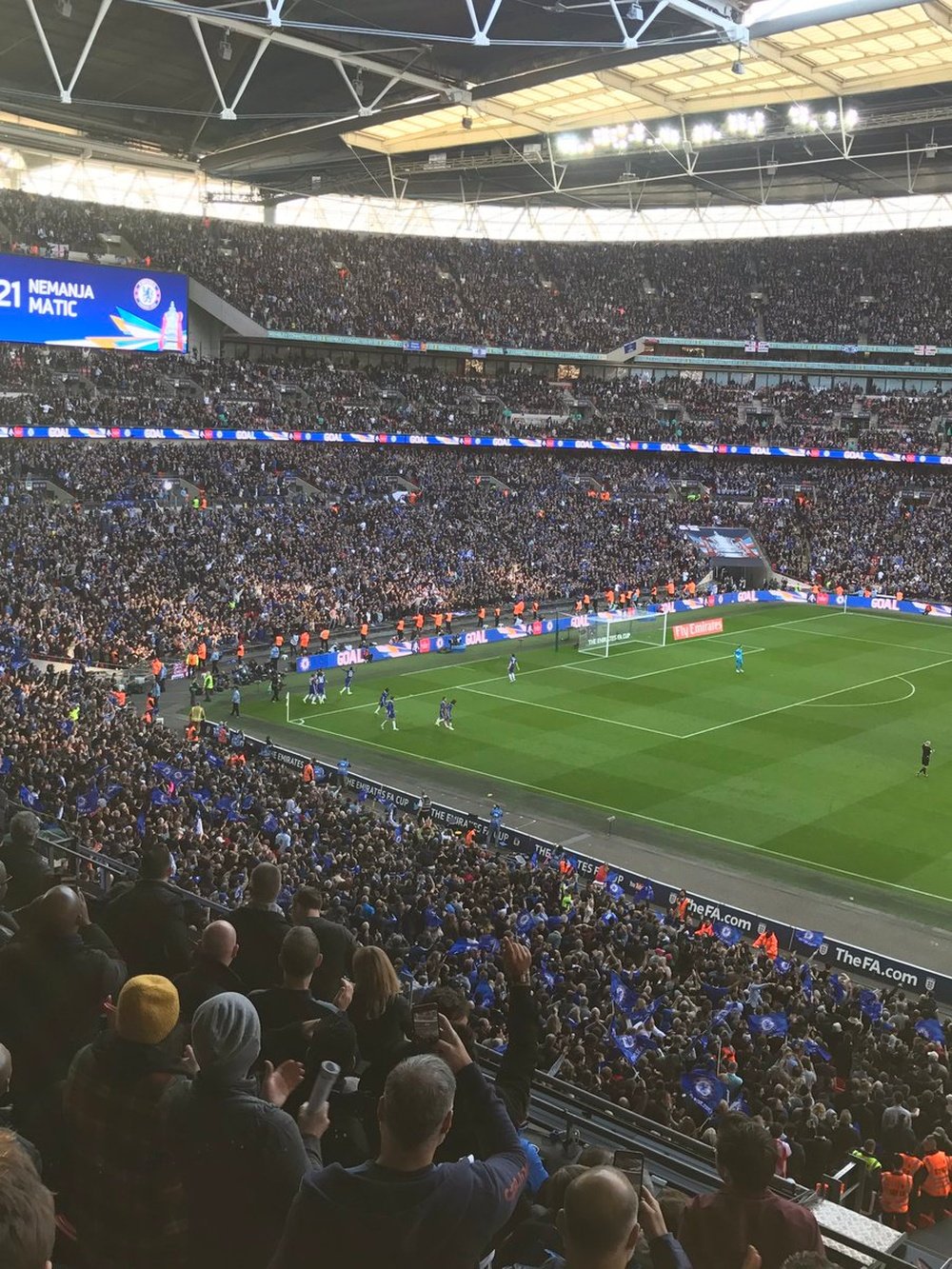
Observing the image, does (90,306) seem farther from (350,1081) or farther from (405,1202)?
(405,1202)

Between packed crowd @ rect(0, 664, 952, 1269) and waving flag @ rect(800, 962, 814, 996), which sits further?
waving flag @ rect(800, 962, 814, 996)

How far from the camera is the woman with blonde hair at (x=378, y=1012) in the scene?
529 cm

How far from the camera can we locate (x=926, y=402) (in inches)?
3108

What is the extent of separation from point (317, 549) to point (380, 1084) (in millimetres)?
53291

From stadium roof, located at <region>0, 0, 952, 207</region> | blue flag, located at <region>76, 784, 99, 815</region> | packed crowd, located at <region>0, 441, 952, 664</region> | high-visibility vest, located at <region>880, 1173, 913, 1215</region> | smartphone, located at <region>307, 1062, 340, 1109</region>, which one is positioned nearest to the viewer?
smartphone, located at <region>307, 1062, 340, 1109</region>

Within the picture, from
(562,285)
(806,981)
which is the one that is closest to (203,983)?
(806,981)

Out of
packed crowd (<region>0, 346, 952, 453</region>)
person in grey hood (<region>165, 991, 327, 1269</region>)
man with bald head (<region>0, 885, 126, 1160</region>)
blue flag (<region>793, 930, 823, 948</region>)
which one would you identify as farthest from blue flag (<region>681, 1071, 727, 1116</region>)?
packed crowd (<region>0, 346, 952, 453</region>)

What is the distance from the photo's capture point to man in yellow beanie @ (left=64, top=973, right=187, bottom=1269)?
4.26 meters

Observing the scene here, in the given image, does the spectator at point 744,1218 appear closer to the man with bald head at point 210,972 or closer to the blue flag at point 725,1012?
the man with bald head at point 210,972

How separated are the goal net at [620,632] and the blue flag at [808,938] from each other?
30572 millimetres

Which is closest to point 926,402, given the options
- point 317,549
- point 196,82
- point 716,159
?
point 716,159

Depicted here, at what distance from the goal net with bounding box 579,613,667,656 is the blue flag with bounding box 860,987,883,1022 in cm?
3425

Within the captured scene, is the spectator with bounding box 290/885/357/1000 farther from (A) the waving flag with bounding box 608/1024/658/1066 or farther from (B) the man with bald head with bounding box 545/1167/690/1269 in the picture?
(A) the waving flag with bounding box 608/1024/658/1066

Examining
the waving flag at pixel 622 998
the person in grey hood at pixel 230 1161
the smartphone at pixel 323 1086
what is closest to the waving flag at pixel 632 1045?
the waving flag at pixel 622 998
